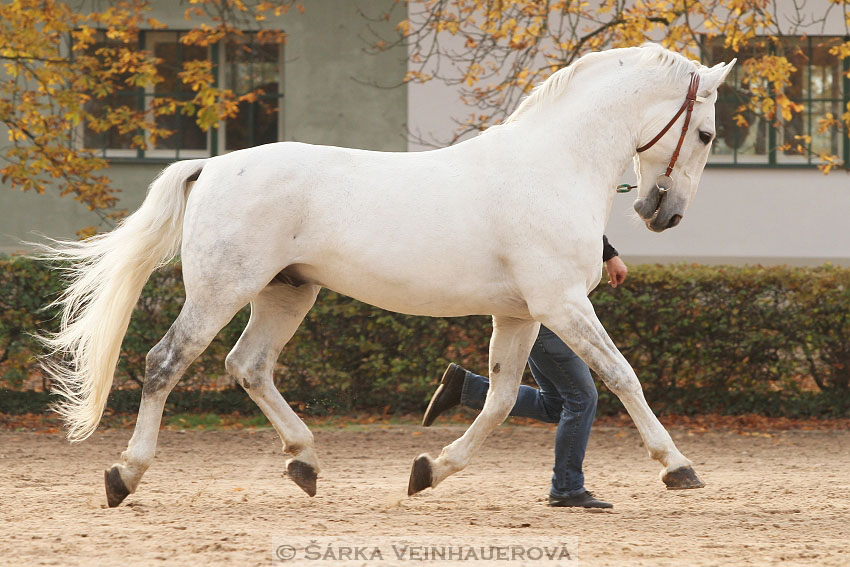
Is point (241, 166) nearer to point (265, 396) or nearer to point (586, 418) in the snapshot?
point (265, 396)

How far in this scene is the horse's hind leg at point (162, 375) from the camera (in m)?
4.83

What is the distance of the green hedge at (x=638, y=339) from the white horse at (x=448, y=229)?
3.22 m

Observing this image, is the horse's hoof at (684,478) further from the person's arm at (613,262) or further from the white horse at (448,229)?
the person's arm at (613,262)

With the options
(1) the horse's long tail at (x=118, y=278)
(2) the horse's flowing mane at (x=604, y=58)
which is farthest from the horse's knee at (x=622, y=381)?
(1) the horse's long tail at (x=118, y=278)

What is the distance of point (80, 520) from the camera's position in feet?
15.3

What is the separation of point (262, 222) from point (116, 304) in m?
0.89

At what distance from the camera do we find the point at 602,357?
4.59 meters

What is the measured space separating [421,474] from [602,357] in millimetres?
1091

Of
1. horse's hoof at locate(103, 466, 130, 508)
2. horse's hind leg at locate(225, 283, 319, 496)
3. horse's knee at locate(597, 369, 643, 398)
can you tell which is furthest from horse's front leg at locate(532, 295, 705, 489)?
horse's hoof at locate(103, 466, 130, 508)

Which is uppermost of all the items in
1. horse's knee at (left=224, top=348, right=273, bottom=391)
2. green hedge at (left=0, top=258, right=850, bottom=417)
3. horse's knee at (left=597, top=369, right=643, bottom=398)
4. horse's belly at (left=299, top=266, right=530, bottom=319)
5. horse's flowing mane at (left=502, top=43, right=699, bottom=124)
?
horse's flowing mane at (left=502, top=43, right=699, bottom=124)

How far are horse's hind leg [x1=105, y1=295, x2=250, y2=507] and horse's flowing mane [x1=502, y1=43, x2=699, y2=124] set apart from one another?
1599 mm

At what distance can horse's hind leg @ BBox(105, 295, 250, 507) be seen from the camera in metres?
4.83

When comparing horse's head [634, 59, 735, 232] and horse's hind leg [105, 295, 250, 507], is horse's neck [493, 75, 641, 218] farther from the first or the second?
horse's hind leg [105, 295, 250, 507]

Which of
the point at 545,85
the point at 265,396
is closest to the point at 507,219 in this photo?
the point at 545,85
